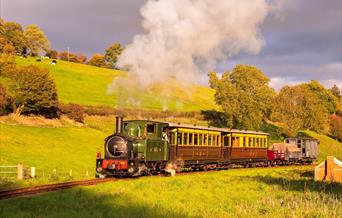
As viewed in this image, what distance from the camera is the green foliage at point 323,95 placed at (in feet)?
347

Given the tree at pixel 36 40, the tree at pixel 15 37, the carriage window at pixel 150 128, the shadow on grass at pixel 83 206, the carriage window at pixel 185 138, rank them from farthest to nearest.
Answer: the tree at pixel 36 40
the tree at pixel 15 37
the carriage window at pixel 185 138
the carriage window at pixel 150 128
the shadow on grass at pixel 83 206

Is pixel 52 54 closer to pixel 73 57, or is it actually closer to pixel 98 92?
pixel 73 57

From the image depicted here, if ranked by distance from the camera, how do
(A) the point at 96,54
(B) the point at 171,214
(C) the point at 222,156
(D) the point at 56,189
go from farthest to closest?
(A) the point at 96,54 < (C) the point at 222,156 < (D) the point at 56,189 < (B) the point at 171,214

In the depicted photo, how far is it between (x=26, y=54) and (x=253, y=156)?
85.7 m

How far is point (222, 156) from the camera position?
120ft

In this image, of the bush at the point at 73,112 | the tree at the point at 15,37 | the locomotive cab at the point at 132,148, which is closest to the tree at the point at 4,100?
the bush at the point at 73,112

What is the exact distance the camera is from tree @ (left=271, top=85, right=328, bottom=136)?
69625 mm

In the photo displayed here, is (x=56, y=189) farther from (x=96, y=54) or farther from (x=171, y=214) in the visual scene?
(x=96, y=54)

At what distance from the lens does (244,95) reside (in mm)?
64062

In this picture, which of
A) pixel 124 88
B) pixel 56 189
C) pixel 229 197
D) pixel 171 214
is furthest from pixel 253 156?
pixel 171 214

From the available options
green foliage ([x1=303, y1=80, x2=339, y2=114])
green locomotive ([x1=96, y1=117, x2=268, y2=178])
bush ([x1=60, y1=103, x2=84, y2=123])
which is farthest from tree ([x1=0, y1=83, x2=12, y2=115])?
green foliage ([x1=303, y1=80, x2=339, y2=114])

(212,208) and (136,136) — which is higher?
(136,136)

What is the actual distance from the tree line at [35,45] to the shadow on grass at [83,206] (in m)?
69.4

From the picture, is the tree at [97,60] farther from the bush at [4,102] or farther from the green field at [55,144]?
the bush at [4,102]
